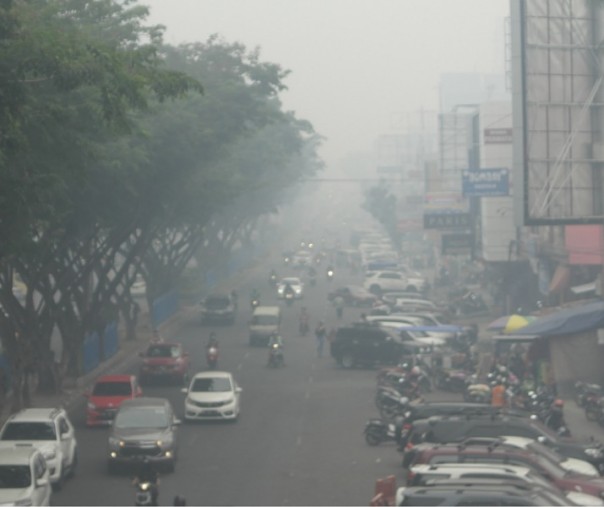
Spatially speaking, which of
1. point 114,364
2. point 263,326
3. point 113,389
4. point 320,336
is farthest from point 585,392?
point 263,326

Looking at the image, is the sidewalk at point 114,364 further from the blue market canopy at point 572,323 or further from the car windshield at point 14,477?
the blue market canopy at point 572,323

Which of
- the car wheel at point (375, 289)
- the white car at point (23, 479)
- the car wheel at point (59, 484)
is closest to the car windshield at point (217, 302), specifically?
the car wheel at point (375, 289)

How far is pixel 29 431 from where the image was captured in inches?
1021

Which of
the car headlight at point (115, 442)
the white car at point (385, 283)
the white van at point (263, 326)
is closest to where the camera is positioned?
the car headlight at point (115, 442)

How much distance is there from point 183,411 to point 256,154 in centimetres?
3730

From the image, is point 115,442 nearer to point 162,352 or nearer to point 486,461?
point 486,461

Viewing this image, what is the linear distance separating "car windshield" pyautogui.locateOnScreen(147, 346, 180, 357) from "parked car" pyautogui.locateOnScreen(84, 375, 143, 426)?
331 inches

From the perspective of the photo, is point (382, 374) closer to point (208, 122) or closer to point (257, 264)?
point (208, 122)

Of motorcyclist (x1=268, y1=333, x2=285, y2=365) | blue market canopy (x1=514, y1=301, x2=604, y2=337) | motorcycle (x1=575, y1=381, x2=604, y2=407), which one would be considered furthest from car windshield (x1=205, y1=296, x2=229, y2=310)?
motorcycle (x1=575, y1=381, x2=604, y2=407)

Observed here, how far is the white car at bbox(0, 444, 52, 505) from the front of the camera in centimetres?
2025

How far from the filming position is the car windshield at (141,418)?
90.3 ft

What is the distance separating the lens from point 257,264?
118312 millimetres

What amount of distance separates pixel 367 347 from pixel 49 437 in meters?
22.3

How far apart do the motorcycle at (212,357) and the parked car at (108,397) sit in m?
12.0
